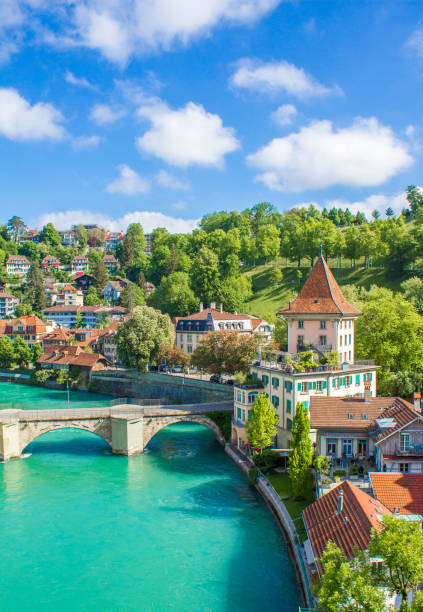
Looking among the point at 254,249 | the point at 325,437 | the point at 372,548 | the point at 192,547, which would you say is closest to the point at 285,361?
the point at 325,437

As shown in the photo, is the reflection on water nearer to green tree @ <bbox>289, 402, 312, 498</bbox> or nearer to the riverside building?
green tree @ <bbox>289, 402, 312, 498</bbox>

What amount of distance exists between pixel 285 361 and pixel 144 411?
1351 centimetres

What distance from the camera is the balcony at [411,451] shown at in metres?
28.0

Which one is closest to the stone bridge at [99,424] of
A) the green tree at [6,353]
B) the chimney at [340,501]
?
the chimney at [340,501]

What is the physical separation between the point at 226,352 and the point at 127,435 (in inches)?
526

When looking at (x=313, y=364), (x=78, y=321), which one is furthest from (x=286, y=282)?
(x=313, y=364)

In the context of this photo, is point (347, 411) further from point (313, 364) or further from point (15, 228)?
point (15, 228)

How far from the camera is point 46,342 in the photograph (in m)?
92.5

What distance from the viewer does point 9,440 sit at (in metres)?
41.9

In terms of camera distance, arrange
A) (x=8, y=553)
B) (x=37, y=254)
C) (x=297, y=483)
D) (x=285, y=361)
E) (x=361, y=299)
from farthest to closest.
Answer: (x=37, y=254) < (x=361, y=299) < (x=285, y=361) < (x=297, y=483) < (x=8, y=553)

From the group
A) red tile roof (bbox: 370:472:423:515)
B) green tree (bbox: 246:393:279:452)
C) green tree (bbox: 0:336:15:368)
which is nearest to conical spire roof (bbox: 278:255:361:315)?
green tree (bbox: 246:393:279:452)

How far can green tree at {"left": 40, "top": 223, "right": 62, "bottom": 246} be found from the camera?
17762cm

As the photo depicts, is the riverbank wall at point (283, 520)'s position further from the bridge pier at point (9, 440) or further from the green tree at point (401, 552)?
the bridge pier at point (9, 440)

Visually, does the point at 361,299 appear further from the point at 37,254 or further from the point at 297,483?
the point at 37,254
